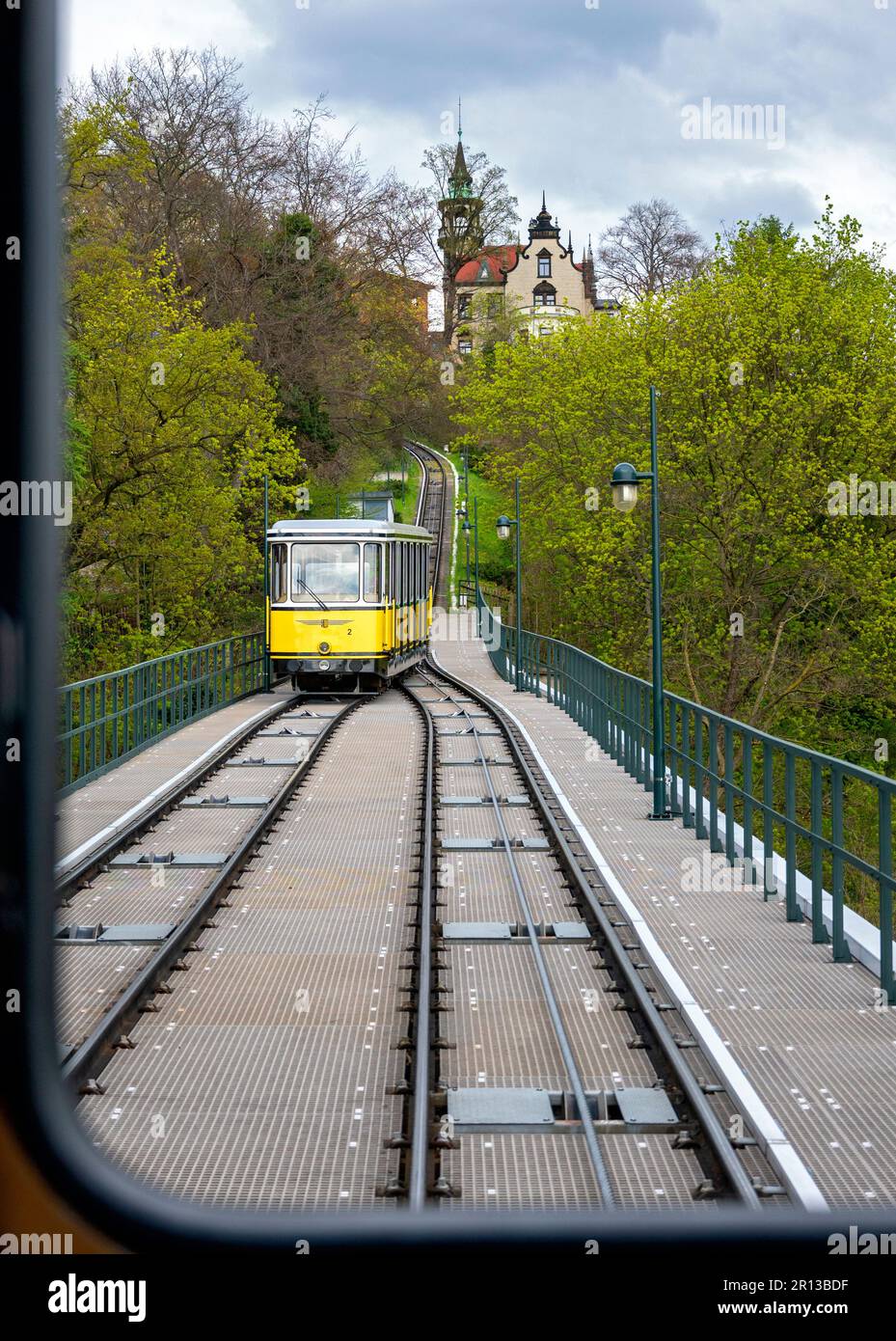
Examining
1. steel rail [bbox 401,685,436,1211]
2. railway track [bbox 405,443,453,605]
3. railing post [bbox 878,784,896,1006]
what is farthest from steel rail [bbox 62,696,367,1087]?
railway track [bbox 405,443,453,605]

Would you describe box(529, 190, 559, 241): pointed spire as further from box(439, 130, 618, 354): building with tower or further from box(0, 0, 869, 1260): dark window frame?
box(0, 0, 869, 1260): dark window frame

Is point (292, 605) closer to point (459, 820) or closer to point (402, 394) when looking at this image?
point (459, 820)

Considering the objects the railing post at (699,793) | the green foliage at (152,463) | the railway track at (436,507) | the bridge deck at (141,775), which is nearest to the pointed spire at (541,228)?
the railway track at (436,507)

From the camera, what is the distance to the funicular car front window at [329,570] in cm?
3030

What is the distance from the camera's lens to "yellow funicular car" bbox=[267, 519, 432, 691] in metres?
30.3

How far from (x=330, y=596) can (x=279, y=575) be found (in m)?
1.08

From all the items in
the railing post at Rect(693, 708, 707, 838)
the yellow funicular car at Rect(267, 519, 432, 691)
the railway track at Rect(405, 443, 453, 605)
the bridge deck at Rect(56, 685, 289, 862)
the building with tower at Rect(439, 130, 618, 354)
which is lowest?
the bridge deck at Rect(56, 685, 289, 862)

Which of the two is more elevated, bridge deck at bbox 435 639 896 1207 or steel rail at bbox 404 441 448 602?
steel rail at bbox 404 441 448 602

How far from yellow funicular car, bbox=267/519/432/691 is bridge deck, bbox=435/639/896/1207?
1468cm

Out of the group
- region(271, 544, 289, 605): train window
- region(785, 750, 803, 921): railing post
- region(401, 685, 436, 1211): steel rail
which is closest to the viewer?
region(401, 685, 436, 1211): steel rail

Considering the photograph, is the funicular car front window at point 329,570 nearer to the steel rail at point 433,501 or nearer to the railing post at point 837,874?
the railing post at point 837,874

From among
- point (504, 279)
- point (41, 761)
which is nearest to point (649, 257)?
point (41, 761)

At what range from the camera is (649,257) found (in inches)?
1877

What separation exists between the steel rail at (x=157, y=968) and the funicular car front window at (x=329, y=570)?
12.8m
